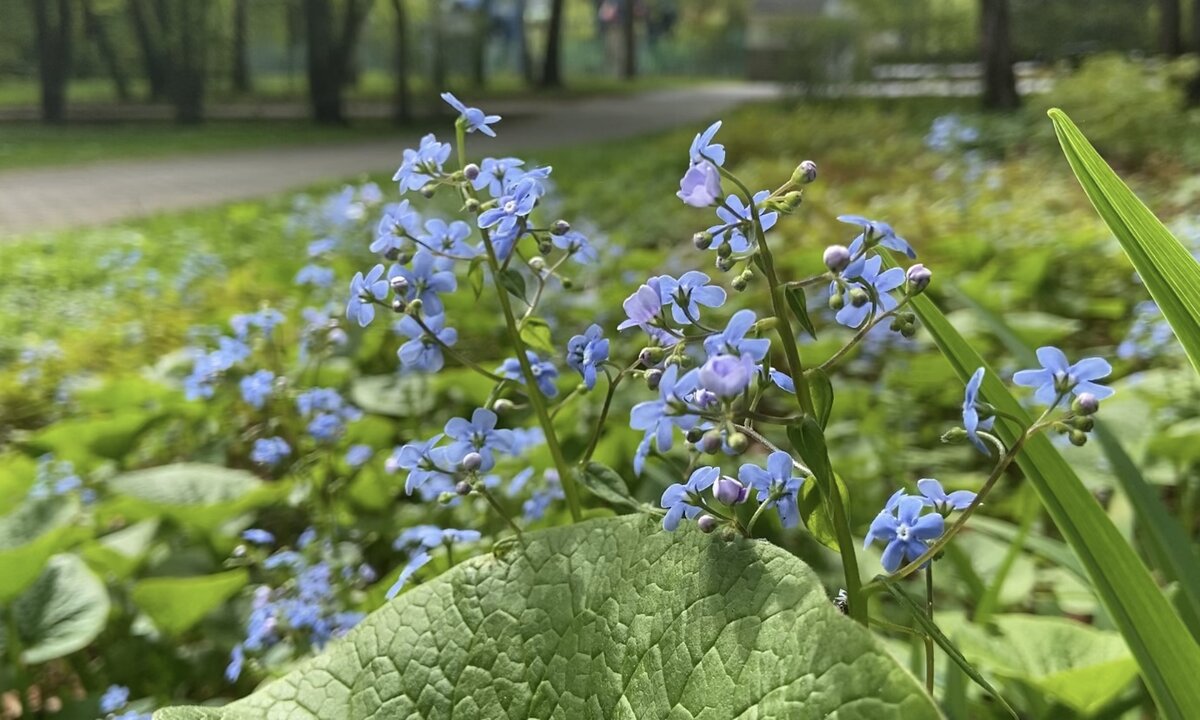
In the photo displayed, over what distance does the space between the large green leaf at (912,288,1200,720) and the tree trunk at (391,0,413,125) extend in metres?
13.4

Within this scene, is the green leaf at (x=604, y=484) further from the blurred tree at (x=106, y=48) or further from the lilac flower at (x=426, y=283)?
the blurred tree at (x=106, y=48)

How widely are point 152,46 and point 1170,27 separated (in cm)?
1321

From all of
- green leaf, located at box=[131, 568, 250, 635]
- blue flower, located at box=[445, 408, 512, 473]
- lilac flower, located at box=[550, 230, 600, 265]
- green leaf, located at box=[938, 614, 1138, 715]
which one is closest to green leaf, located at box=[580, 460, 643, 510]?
blue flower, located at box=[445, 408, 512, 473]

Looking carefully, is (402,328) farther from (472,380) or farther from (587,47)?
(587,47)

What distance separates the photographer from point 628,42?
87.0ft

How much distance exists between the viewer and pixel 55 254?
19.0 feet

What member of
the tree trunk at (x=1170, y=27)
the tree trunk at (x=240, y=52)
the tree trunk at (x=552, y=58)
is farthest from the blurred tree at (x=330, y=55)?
the tree trunk at (x=1170, y=27)

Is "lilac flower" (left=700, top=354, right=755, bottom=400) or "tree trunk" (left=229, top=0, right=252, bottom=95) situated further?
"tree trunk" (left=229, top=0, right=252, bottom=95)

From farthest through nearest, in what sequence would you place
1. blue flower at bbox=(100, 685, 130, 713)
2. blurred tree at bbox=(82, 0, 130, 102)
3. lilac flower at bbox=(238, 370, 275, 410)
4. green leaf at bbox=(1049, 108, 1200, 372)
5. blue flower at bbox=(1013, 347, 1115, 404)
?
1. blurred tree at bbox=(82, 0, 130, 102)
2. lilac flower at bbox=(238, 370, 275, 410)
3. blue flower at bbox=(100, 685, 130, 713)
4. green leaf at bbox=(1049, 108, 1200, 372)
5. blue flower at bbox=(1013, 347, 1115, 404)

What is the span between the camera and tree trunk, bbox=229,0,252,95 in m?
13.3

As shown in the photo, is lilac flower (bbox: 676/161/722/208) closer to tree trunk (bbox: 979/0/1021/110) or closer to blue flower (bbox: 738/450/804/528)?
blue flower (bbox: 738/450/804/528)

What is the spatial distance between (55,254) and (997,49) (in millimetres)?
10223

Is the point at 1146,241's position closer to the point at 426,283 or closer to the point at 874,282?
the point at 874,282

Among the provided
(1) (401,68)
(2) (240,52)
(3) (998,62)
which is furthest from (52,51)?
(3) (998,62)
